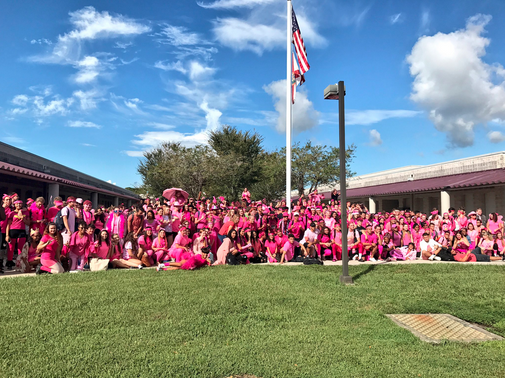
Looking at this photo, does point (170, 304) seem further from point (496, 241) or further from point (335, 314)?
point (496, 241)

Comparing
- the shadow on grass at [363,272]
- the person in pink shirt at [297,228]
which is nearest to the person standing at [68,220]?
the person in pink shirt at [297,228]

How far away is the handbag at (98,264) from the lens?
8.31m

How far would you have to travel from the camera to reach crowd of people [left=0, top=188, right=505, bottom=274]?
329 inches

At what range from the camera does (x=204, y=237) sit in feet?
30.9

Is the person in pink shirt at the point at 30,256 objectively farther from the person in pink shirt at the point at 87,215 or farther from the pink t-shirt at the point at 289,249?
the pink t-shirt at the point at 289,249

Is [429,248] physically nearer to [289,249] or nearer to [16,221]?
[289,249]

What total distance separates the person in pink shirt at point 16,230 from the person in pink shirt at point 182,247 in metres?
3.37

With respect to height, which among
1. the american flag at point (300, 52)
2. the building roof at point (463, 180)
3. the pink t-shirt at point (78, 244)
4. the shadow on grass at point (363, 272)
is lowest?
the shadow on grass at point (363, 272)

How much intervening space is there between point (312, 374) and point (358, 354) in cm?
66

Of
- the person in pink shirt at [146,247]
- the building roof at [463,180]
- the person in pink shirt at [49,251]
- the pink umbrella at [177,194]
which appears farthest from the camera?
the building roof at [463,180]

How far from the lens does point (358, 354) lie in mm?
3547

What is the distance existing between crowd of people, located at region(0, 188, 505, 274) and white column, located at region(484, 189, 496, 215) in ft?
23.6

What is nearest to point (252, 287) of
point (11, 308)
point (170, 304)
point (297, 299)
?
point (297, 299)

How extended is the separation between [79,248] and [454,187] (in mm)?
17625
